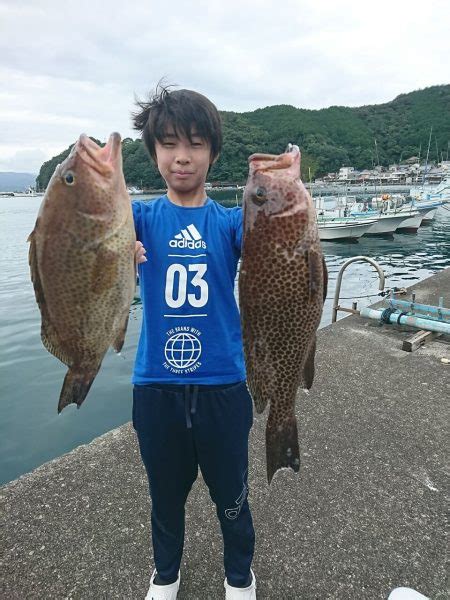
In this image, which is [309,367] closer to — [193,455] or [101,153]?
[193,455]

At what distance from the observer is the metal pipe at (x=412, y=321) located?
573 cm

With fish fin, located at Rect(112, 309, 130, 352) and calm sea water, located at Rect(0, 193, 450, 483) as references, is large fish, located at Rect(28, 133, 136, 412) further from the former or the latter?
calm sea water, located at Rect(0, 193, 450, 483)

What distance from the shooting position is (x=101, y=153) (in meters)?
1.66

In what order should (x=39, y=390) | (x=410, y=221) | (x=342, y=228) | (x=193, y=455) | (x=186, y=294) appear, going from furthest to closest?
(x=410, y=221)
(x=342, y=228)
(x=39, y=390)
(x=193, y=455)
(x=186, y=294)

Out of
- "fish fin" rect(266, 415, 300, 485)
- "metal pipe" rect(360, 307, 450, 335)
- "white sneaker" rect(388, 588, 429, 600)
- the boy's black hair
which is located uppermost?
the boy's black hair

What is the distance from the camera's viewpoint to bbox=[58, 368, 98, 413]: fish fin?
69.4 inches

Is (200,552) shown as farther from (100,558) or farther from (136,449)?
(136,449)

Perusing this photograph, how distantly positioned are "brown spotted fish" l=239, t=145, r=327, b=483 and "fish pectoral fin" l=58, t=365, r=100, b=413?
0.75 meters

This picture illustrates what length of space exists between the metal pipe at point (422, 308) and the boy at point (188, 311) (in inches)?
196

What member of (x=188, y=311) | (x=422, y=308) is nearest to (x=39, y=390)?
(x=422, y=308)

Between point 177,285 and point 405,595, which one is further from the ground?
point 177,285

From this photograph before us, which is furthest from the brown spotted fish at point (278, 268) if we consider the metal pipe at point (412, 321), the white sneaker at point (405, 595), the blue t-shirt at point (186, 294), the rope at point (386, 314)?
the rope at point (386, 314)

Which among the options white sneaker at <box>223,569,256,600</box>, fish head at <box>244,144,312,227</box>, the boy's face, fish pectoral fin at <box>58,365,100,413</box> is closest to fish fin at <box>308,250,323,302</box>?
fish head at <box>244,144,312,227</box>

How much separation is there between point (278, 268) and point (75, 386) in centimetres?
104
